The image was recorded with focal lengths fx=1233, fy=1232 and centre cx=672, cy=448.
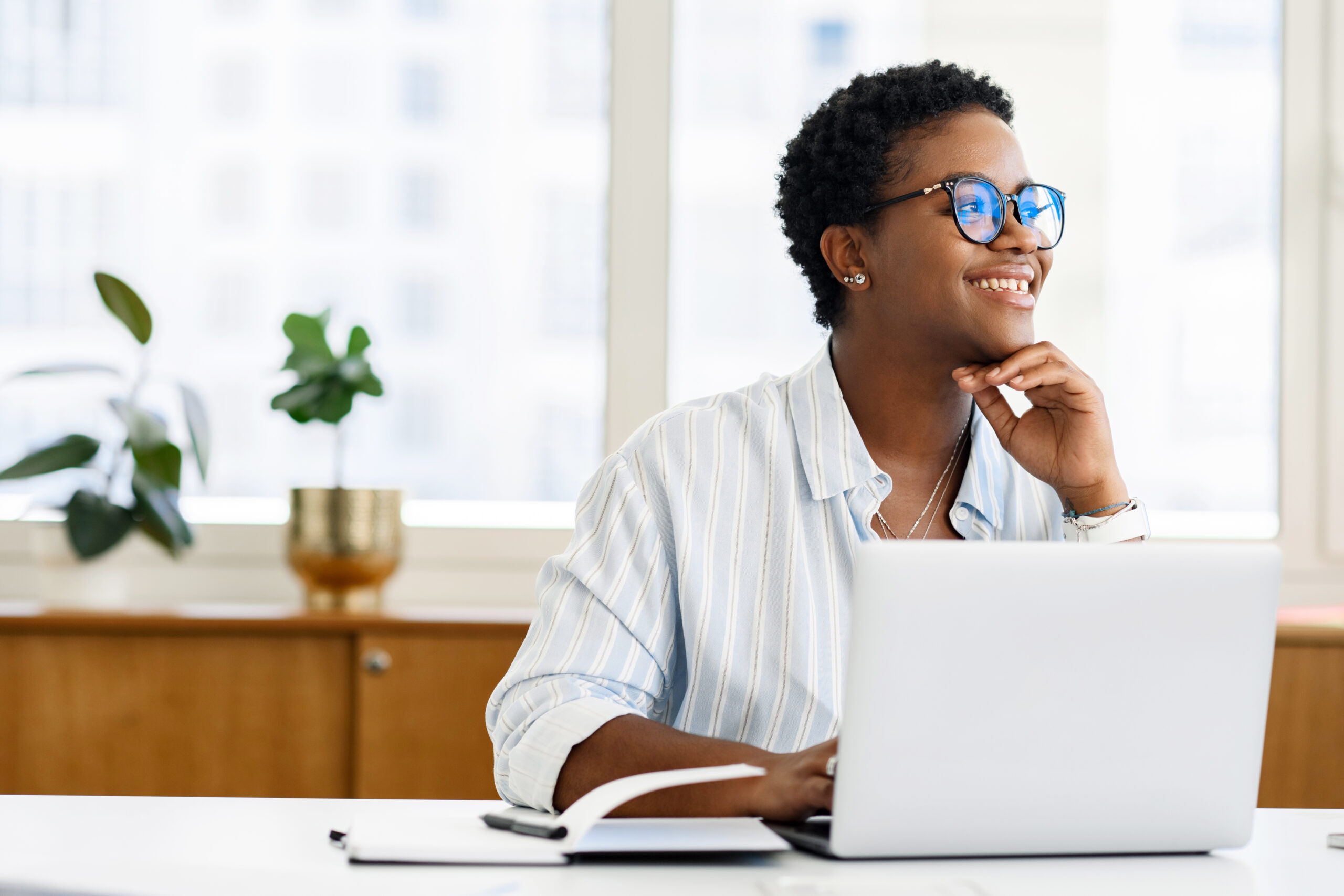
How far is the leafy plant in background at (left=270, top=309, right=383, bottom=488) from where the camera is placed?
239 centimetres

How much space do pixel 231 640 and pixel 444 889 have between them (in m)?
1.51

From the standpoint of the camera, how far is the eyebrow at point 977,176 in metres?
1.45

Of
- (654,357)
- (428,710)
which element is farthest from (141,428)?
(654,357)

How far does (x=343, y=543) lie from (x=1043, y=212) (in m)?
1.48

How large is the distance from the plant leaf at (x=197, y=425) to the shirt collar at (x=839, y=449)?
4.32 feet

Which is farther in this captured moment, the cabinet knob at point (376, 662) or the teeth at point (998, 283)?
the cabinet knob at point (376, 662)

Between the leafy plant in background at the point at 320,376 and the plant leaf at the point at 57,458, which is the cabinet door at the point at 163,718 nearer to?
the plant leaf at the point at 57,458

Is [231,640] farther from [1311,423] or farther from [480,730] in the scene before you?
[1311,423]

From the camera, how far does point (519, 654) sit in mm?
1248

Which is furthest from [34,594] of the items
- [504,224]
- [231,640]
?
[504,224]

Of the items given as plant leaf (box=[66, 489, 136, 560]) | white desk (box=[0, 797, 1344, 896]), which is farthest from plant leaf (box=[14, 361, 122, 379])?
white desk (box=[0, 797, 1344, 896])

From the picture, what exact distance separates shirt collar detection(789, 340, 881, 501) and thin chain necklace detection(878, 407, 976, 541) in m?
0.09

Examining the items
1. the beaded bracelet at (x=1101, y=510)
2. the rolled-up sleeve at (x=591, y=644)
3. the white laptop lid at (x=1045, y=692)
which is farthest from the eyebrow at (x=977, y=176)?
the white laptop lid at (x=1045, y=692)

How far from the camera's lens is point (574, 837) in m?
0.85
